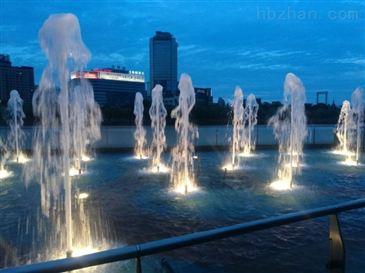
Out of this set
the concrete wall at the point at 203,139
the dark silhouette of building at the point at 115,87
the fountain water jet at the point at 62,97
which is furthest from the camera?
the dark silhouette of building at the point at 115,87

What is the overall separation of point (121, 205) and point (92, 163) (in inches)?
307

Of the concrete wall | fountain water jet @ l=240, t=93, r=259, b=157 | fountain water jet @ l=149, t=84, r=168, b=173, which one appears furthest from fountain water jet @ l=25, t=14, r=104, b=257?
fountain water jet @ l=240, t=93, r=259, b=157

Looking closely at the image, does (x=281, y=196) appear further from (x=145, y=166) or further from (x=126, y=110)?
(x=126, y=110)

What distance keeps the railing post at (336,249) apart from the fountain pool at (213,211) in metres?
0.11

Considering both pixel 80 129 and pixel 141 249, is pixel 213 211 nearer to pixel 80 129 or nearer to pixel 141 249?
pixel 141 249

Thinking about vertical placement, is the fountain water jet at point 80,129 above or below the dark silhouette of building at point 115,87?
below

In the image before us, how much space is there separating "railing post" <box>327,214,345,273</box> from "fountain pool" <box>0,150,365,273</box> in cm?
11

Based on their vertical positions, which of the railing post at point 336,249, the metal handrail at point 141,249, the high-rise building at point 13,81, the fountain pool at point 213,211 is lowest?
the fountain pool at point 213,211

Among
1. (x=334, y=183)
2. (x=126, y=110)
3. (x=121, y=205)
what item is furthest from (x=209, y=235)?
(x=126, y=110)

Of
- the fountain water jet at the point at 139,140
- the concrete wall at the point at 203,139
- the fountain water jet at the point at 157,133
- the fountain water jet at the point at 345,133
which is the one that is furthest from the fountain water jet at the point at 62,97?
the fountain water jet at the point at 345,133

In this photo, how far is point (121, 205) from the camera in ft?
31.8

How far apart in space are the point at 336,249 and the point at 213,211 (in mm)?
5304

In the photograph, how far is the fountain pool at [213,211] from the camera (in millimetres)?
A: 4270

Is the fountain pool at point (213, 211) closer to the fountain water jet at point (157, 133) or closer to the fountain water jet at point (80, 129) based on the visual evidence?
the fountain water jet at point (157, 133)
